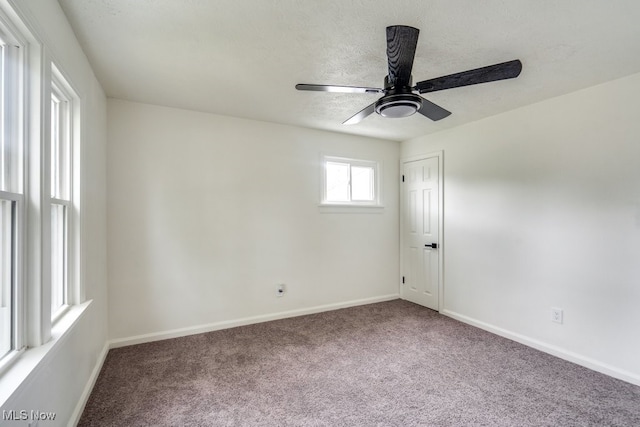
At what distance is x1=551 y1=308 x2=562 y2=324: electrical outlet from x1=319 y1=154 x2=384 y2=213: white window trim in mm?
2240

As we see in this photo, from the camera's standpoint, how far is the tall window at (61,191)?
70.5 inches

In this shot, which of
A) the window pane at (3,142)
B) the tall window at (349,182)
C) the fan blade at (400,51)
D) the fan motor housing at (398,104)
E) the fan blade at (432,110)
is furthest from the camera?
the tall window at (349,182)

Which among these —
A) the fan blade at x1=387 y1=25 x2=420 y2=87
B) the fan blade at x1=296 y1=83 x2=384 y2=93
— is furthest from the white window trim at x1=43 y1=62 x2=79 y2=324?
the fan blade at x1=387 y1=25 x2=420 y2=87

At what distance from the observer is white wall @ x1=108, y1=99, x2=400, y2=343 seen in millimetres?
2867

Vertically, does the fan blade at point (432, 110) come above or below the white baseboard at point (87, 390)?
above

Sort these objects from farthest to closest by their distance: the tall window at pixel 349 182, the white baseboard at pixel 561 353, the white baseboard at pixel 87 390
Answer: the tall window at pixel 349 182
the white baseboard at pixel 561 353
the white baseboard at pixel 87 390

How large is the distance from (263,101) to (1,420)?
2.64 metres

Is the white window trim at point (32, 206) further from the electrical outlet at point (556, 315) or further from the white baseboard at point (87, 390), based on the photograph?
the electrical outlet at point (556, 315)

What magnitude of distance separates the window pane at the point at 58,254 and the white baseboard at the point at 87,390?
63cm

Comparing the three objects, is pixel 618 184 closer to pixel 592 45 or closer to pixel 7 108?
pixel 592 45

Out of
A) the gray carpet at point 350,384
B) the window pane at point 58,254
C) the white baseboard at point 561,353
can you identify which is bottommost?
the gray carpet at point 350,384

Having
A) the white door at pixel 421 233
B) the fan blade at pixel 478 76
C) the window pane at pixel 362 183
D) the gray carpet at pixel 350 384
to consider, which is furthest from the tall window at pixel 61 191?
the white door at pixel 421 233

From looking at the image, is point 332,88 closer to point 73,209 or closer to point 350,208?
point 73,209

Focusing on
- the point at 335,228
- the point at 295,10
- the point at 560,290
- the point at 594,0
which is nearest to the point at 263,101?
the point at 295,10
